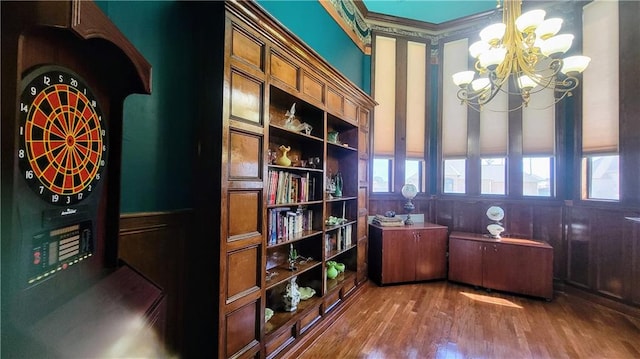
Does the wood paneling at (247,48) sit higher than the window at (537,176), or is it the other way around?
the wood paneling at (247,48)

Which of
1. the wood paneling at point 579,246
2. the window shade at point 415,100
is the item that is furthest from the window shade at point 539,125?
the window shade at point 415,100

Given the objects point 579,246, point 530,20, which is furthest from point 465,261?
point 530,20

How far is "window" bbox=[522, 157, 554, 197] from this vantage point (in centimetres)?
378

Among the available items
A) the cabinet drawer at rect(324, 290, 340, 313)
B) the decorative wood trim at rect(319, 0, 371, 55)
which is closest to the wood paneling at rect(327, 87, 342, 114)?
the decorative wood trim at rect(319, 0, 371, 55)

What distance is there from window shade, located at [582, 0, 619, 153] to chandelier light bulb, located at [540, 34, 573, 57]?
184cm

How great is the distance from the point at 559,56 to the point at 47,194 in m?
5.73

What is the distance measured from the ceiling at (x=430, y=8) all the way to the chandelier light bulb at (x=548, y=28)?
206 cm

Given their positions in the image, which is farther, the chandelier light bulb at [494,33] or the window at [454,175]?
the window at [454,175]

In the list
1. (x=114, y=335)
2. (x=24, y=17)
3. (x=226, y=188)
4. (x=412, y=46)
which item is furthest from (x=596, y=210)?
(x=24, y=17)

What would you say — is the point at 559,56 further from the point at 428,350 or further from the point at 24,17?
the point at 24,17

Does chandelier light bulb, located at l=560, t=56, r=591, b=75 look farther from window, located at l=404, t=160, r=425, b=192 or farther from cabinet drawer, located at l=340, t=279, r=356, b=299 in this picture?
cabinet drawer, located at l=340, t=279, r=356, b=299

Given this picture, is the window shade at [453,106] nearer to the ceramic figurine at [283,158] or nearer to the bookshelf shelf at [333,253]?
the bookshelf shelf at [333,253]

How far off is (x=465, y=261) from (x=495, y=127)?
2.14m

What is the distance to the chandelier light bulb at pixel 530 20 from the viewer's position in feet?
6.80
